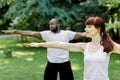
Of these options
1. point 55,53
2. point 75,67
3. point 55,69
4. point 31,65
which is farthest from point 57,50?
→ point 31,65

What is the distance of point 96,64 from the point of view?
12.3 ft

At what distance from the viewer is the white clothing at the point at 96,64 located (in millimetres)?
3738

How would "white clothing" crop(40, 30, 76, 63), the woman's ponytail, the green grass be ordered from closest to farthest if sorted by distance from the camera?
the woman's ponytail < "white clothing" crop(40, 30, 76, 63) < the green grass

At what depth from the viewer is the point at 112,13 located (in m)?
15.4

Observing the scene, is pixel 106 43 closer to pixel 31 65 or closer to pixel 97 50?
pixel 97 50

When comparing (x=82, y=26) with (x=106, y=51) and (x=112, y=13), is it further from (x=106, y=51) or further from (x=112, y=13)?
(x=106, y=51)

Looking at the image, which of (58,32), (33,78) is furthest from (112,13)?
(58,32)

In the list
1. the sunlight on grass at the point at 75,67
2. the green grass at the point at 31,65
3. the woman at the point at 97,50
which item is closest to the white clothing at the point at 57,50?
the woman at the point at 97,50

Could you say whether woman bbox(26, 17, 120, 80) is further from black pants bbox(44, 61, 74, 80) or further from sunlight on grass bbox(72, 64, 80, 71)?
sunlight on grass bbox(72, 64, 80, 71)

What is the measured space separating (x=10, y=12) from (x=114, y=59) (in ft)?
17.7

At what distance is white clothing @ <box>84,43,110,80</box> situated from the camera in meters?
3.74

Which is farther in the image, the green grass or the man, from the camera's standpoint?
the green grass

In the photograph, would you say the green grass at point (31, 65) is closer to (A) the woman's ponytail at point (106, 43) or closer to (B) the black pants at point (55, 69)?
(B) the black pants at point (55, 69)

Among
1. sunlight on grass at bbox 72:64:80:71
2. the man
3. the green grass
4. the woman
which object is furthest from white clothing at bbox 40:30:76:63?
sunlight on grass at bbox 72:64:80:71
